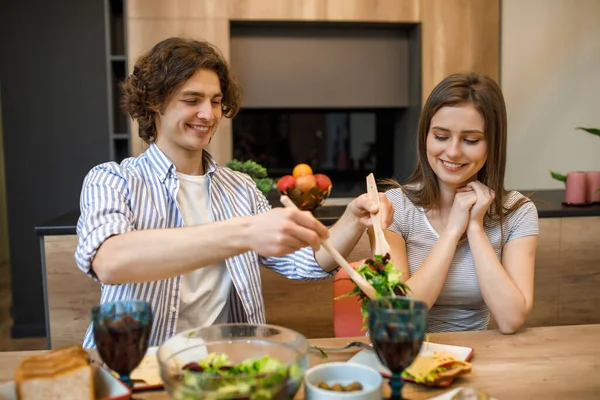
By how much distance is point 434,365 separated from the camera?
0.98 m

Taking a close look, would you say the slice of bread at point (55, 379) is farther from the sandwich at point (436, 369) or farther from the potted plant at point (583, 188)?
the potted plant at point (583, 188)

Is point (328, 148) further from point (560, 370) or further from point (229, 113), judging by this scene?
point (560, 370)

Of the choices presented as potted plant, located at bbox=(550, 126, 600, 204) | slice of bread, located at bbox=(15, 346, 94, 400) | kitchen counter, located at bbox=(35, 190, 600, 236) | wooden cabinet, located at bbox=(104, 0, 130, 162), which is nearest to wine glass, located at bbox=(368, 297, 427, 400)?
slice of bread, located at bbox=(15, 346, 94, 400)

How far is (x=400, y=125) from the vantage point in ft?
12.3

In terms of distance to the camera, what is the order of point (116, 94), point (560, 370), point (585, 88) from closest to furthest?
1. point (560, 370)
2. point (116, 94)
3. point (585, 88)

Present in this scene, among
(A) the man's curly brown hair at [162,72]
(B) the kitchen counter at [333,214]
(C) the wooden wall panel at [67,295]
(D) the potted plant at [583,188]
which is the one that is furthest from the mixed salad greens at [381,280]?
(D) the potted plant at [583,188]

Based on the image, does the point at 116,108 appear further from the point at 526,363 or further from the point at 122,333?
the point at 526,363

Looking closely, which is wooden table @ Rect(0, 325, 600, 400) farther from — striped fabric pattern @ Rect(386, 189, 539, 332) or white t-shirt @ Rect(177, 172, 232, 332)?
white t-shirt @ Rect(177, 172, 232, 332)

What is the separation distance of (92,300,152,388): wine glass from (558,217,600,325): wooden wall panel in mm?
2027

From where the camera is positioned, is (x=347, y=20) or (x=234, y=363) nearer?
(x=234, y=363)

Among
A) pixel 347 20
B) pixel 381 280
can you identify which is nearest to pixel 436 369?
pixel 381 280

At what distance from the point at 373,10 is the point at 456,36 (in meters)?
0.52

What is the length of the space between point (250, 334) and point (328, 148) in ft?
9.45

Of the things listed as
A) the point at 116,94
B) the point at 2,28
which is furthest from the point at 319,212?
the point at 2,28
